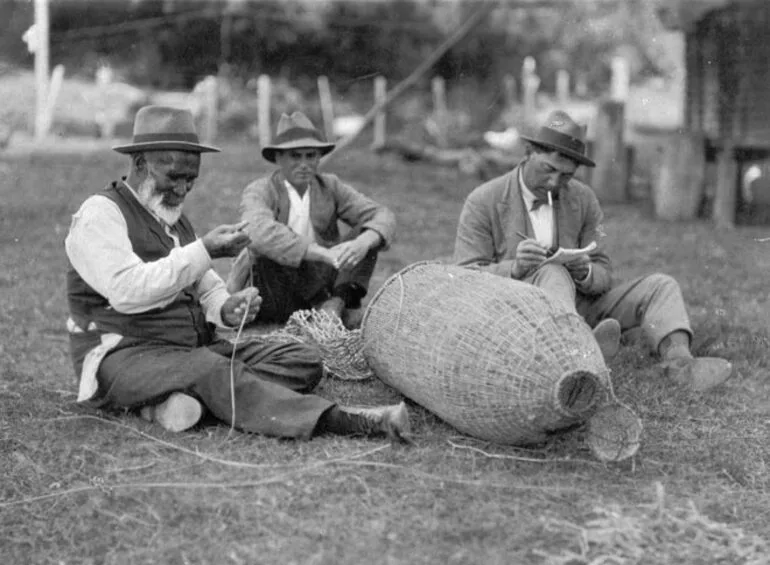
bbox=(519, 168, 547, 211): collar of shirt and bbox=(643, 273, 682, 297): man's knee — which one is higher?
bbox=(519, 168, 547, 211): collar of shirt

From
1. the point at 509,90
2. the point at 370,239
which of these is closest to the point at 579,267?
the point at 370,239

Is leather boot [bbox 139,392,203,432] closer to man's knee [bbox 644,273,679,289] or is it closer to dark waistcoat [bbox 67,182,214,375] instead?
dark waistcoat [bbox 67,182,214,375]

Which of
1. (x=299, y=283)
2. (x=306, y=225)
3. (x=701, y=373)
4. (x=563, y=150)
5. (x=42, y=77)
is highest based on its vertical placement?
(x=42, y=77)

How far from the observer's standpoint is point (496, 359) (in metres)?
4.66

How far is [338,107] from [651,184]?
40.8 ft

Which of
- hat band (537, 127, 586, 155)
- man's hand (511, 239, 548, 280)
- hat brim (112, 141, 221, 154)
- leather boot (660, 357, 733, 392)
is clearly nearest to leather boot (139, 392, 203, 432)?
hat brim (112, 141, 221, 154)

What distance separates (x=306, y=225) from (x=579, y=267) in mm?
1760

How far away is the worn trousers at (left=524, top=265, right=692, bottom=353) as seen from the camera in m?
6.27

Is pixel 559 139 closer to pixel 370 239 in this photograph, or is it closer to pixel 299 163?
pixel 370 239

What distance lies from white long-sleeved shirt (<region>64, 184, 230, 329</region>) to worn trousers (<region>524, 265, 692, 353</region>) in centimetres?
226

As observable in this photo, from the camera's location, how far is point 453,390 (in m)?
4.82

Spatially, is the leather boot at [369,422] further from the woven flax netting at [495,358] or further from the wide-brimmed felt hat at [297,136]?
the wide-brimmed felt hat at [297,136]

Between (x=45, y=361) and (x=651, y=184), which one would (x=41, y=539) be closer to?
(x=45, y=361)

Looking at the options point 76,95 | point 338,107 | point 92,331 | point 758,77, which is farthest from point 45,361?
point 338,107
